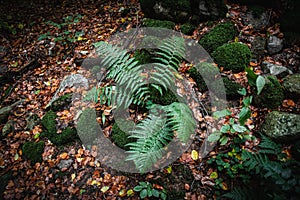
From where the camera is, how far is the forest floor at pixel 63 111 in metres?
2.79

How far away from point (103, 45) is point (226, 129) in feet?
7.47

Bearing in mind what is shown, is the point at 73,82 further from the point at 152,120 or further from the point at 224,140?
the point at 224,140

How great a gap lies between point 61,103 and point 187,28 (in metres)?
2.92

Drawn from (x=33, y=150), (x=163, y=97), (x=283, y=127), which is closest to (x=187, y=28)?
(x=163, y=97)

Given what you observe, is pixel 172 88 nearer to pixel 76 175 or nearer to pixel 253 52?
pixel 253 52

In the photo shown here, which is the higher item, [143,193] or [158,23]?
[158,23]

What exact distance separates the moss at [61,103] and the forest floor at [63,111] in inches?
4.9

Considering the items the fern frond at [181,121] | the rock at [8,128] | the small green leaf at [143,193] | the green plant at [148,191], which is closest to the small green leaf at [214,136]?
the fern frond at [181,121]

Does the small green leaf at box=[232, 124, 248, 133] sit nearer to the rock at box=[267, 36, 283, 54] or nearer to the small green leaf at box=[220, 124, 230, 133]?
the small green leaf at box=[220, 124, 230, 133]

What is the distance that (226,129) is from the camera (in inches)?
111

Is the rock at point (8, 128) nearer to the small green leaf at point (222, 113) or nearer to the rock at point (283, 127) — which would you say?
the small green leaf at point (222, 113)

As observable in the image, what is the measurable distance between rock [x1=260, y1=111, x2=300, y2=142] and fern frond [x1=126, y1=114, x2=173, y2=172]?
1331mm

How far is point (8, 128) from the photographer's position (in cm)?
381

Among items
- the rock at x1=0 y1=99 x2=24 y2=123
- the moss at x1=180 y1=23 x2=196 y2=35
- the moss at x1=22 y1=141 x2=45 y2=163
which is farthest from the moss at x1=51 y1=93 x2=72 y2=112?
the moss at x1=180 y1=23 x2=196 y2=35
